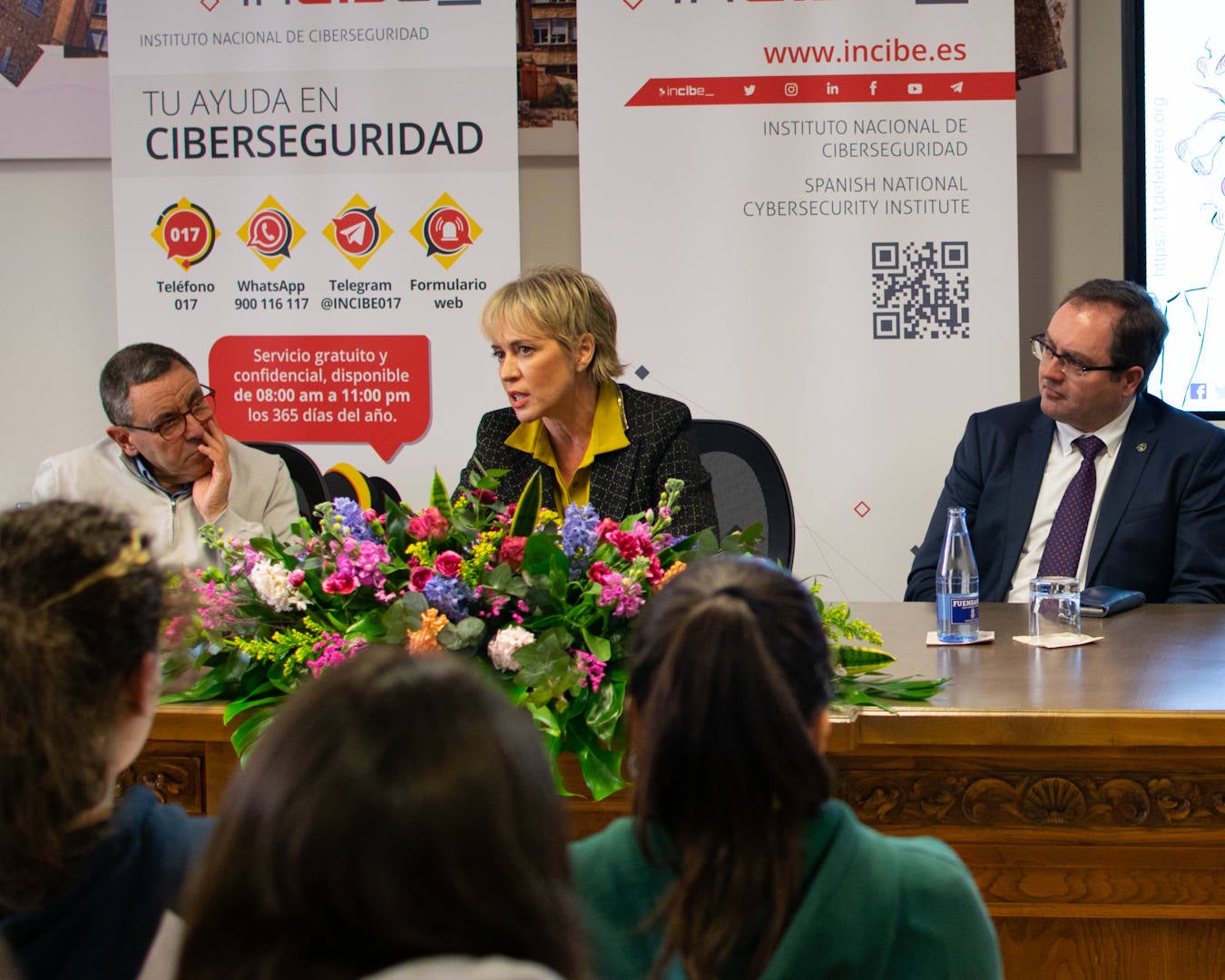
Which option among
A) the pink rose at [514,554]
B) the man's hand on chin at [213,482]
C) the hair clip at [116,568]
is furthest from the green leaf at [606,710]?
the man's hand on chin at [213,482]

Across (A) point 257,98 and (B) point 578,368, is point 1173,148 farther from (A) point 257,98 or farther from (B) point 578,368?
(A) point 257,98

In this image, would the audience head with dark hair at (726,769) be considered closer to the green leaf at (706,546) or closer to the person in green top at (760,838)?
the person in green top at (760,838)

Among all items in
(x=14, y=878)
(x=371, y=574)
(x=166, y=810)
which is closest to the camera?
(x=14, y=878)

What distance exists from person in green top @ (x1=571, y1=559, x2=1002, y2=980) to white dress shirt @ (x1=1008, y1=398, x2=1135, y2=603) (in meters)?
2.22

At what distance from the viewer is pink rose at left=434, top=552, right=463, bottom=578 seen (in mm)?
1806

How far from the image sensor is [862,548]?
3914 mm

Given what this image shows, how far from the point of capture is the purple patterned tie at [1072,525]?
3053 mm

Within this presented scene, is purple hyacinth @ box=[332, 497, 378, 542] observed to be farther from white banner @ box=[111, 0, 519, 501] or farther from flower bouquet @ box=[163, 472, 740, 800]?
white banner @ box=[111, 0, 519, 501]

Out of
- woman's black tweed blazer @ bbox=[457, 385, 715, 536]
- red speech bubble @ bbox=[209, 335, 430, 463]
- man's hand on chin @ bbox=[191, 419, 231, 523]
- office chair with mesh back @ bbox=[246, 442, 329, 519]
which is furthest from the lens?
red speech bubble @ bbox=[209, 335, 430, 463]

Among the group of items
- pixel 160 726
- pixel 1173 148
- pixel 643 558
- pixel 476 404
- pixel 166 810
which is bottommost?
pixel 160 726

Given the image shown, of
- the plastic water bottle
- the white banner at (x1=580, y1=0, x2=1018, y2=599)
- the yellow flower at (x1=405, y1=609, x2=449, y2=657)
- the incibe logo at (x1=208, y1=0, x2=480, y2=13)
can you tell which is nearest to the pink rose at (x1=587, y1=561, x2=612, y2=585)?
the yellow flower at (x1=405, y1=609, x2=449, y2=657)

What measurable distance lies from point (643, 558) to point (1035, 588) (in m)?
0.87

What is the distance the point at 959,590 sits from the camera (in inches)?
92.1

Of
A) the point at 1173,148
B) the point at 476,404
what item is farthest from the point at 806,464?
the point at 1173,148
